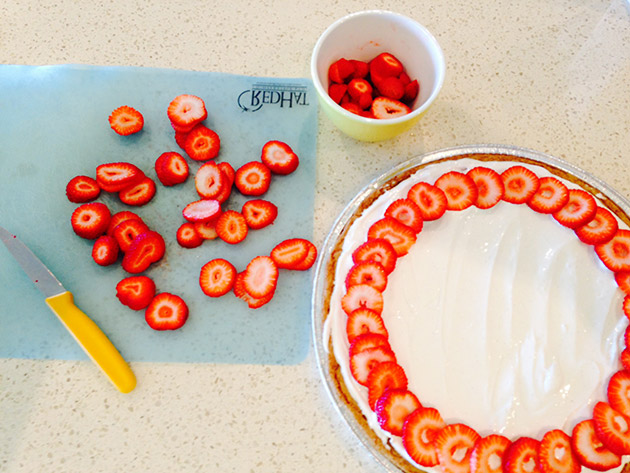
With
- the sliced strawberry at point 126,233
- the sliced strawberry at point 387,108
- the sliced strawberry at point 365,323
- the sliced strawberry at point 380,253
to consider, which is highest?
the sliced strawberry at point 387,108

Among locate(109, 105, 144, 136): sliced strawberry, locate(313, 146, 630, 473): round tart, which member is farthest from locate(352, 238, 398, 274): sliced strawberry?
locate(109, 105, 144, 136): sliced strawberry

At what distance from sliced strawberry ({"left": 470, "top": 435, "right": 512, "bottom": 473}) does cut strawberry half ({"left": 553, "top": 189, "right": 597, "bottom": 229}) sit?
1.53 ft

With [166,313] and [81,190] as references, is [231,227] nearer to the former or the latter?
[166,313]

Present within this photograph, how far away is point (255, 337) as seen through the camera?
3.50 ft

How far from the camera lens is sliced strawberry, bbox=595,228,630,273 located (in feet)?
3.23

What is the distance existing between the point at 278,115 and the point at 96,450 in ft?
2.85

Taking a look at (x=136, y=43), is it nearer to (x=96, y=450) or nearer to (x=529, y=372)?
(x=96, y=450)

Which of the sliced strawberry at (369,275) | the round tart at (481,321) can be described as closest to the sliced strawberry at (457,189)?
the round tart at (481,321)

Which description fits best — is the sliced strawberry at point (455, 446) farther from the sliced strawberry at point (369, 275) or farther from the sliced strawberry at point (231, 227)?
the sliced strawberry at point (231, 227)

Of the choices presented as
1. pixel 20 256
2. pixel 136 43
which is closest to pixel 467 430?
pixel 20 256

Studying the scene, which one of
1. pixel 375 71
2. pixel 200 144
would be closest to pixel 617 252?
pixel 375 71

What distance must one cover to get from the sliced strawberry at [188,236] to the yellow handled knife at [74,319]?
0.26 meters

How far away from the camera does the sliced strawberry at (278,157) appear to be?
115 cm

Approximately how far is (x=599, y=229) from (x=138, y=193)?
103 cm
